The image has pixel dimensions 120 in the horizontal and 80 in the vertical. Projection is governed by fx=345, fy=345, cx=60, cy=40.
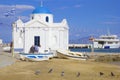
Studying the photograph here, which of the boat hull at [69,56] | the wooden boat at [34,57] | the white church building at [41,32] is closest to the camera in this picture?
the wooden boat at [34,57]

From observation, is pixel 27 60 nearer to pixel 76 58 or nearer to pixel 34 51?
pixel 34 51

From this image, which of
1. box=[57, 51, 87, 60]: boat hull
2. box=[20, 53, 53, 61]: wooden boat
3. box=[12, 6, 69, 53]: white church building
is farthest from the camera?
box=[12, 6, 69, 53]: white church building

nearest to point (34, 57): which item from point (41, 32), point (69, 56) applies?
point (69, 56)

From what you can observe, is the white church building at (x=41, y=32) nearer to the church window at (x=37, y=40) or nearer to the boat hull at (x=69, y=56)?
the church window at (x=37, y=40)

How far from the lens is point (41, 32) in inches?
1799

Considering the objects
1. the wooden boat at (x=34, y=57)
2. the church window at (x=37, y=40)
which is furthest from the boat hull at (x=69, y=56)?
the church window at (x=37, y=40)

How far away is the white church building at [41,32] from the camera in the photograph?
150 ft

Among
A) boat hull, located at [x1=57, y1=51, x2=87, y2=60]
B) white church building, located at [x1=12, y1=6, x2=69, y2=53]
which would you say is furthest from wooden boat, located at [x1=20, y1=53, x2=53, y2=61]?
white church building, located at [x1=12, y1=6, x2=69, y2=53]

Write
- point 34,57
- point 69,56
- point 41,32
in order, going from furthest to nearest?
point 41,32
point 69,56
point 34,57

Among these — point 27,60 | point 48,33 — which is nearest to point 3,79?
point 27,60

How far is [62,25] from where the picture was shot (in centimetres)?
4694

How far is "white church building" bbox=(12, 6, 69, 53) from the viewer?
150 feet

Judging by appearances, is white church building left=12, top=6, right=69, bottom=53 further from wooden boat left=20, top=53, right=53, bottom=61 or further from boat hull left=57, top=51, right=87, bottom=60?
wooden boat left=20, top=53, right=53, bottom=61

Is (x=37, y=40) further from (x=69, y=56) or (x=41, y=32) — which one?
(x=69, y=56)
